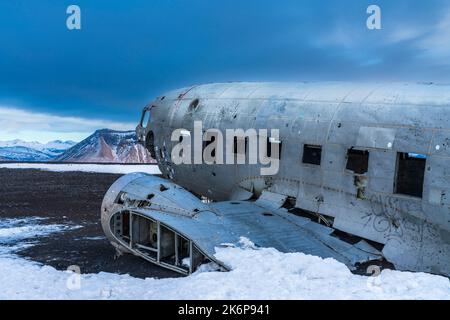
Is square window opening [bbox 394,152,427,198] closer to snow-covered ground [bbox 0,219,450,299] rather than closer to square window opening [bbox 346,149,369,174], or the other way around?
square window opening [bbox 346,149,369,174]

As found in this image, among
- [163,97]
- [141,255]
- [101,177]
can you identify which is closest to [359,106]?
[141,255]

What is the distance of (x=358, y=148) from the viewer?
1170 centimetres

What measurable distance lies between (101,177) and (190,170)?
2954 centimetres

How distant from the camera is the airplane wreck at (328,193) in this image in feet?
34.9

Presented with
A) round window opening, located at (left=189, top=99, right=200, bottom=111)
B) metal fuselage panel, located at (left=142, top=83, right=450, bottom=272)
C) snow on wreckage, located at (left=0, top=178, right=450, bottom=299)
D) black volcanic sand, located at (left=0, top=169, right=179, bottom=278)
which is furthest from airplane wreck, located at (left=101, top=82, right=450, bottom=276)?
round window opening, located at (left=189, top=99, right=200, bottom=111)

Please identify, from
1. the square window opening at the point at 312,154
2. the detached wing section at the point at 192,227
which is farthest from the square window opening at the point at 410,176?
the square window opening at the point at 312,154

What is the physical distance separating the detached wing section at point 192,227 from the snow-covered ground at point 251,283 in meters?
0.54

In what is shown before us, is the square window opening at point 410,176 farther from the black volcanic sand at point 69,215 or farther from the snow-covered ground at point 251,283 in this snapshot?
the black volcanic sand at point 69,215

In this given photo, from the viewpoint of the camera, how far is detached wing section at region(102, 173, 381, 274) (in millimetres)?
10828

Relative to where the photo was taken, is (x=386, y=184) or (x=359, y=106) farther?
(x=359, y=106)

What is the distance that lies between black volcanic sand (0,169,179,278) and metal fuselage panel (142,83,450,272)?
4712 mm

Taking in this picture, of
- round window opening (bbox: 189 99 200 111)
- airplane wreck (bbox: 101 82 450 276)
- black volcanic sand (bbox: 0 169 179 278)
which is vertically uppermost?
round window opening (bbox: 189 99 200 111)

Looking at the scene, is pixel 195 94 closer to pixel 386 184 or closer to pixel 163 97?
pixel 163 97
